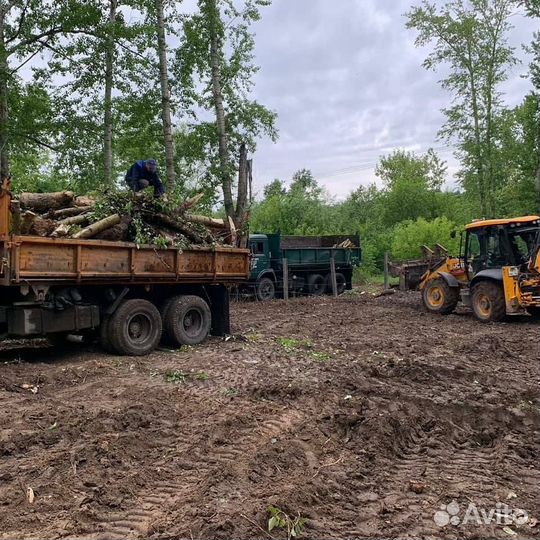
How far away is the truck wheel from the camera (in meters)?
20.3

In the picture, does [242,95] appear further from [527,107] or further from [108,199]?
[527,107]

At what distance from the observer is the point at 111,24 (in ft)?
53.4

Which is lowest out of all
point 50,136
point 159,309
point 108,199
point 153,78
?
point 159,309

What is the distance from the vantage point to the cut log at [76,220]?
27.6 ft

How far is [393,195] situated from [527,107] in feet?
63.1

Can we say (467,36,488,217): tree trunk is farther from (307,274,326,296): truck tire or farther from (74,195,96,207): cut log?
(74,195,96,207): cut log

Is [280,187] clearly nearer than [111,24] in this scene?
No

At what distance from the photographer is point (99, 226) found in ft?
28.3

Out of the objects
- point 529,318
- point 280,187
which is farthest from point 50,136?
point 280,187

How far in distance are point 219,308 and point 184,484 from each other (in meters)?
7.21

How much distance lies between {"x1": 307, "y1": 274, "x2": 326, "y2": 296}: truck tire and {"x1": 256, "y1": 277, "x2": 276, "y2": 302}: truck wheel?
6.96 feet

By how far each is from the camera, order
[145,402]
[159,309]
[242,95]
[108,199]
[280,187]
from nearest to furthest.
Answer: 1. [145,402]
2. [108,199]
3. [159,309]
4. [242,95]
5. [280,187]

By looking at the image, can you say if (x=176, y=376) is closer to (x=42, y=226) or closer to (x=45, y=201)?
(x=42, y=226)

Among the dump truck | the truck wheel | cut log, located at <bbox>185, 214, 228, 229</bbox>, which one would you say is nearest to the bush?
the truck wheel
